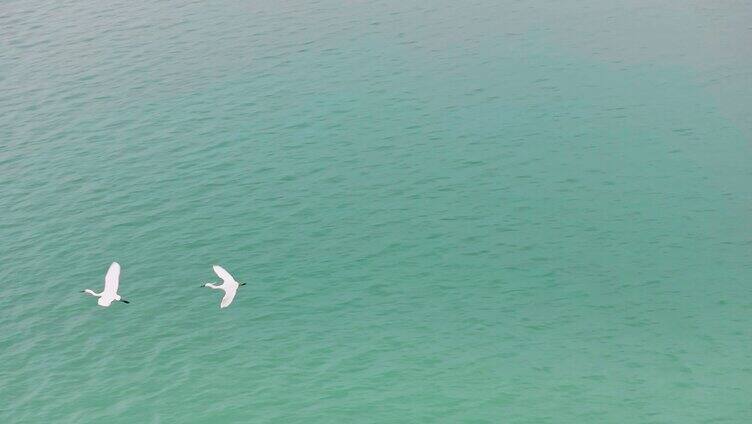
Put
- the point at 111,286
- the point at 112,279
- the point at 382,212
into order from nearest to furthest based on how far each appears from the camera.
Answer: the point at 112,279 → the point at 111,286 → the point at 382,212

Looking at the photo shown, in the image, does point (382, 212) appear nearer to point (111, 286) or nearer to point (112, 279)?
point (111, 286)

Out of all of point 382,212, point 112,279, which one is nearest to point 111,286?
point 112,279

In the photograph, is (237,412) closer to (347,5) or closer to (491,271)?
(491,271)

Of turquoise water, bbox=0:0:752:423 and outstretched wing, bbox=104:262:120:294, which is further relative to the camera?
turquoise water, bbox=0:0:752:423

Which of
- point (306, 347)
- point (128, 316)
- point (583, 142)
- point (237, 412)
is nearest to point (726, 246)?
point (583, 142)

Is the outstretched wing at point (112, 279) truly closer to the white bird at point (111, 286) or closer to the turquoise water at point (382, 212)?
the white bird at point (111, 286)

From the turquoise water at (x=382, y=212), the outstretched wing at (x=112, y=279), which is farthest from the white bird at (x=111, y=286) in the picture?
the turquoise water at (x=382, y=212)

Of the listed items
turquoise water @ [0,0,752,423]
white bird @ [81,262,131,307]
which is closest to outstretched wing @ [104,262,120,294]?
white bird @ [81,262,131,307]

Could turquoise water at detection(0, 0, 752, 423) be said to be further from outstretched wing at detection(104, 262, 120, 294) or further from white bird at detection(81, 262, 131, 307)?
outstretched wing at detection(104, 262, 120, 294)
